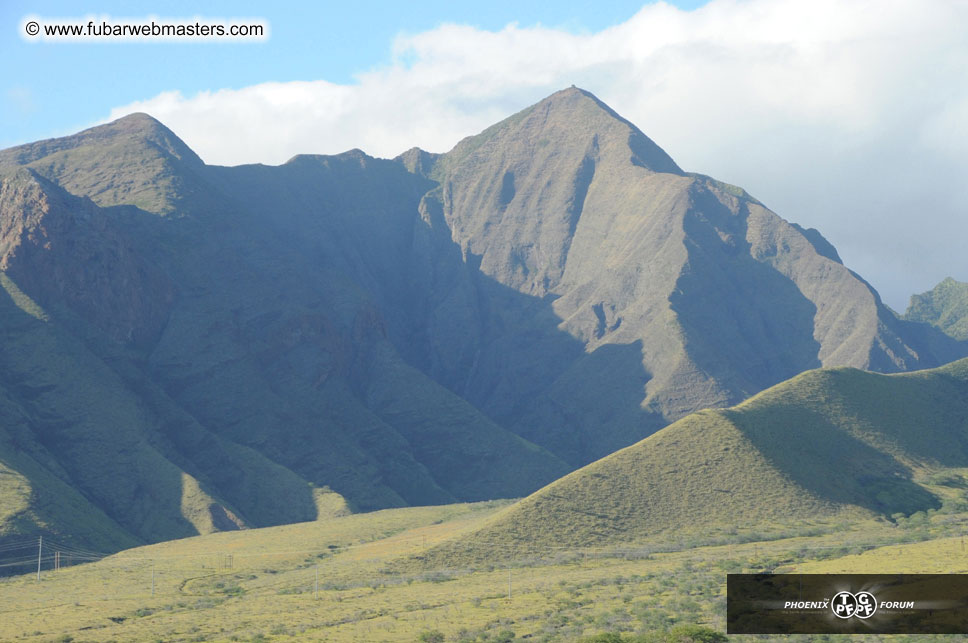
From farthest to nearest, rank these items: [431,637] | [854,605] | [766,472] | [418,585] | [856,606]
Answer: [766,472] < [418,585] < [431,637] < [854,605] < [856,606]

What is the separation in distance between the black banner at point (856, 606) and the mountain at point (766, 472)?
137 feet

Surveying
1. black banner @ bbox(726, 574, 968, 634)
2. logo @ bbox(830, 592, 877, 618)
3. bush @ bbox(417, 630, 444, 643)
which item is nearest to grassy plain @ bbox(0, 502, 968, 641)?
bush @ bbox(417, 630, 444, 643)

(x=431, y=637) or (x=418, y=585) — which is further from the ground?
(x=418, y=585)

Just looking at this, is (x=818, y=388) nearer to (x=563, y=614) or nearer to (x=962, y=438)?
(x=962, y=438)

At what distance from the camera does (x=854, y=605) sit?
8500 centimetres

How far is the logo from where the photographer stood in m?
84.7

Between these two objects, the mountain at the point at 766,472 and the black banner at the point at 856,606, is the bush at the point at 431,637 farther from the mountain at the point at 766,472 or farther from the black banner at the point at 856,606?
the mountain at the point at 766,472

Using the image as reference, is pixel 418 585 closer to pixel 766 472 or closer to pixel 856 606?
pixel 766 472

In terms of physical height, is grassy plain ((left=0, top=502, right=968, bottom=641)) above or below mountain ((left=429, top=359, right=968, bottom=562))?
below

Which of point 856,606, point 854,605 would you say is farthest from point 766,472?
point 856,606

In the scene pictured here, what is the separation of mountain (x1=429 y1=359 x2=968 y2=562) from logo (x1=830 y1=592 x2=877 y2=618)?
49026 mm

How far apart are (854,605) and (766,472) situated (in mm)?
65148

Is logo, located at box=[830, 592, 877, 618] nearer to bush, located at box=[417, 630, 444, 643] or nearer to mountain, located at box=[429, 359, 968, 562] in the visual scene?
bush, located at box=[417, 630, 444, 643]

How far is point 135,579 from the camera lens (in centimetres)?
13650
